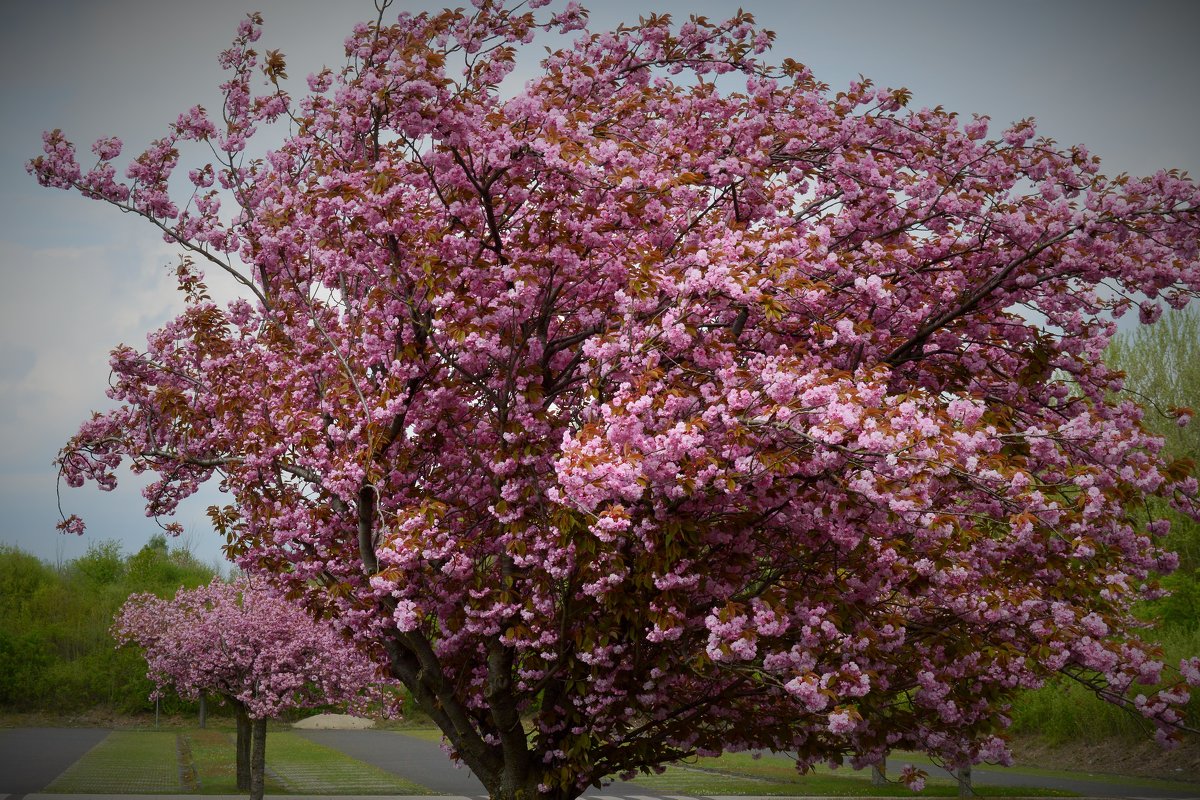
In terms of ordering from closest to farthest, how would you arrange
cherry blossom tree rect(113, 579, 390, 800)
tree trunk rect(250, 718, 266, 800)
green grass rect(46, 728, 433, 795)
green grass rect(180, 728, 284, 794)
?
tree trunk rect(250, 718, 266, 800)
cherry blossom tree rect(113, 579, 390, 800)
green grass rect(46, 728, 433, 795)
green grass rect(180, 728, 284, 794)

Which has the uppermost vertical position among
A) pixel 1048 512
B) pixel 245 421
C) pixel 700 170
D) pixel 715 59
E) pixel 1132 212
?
pixel 715 59

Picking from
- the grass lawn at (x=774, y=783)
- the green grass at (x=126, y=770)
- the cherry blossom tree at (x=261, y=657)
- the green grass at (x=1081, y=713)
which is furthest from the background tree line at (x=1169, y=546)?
the green grass at (x=126, y=770)

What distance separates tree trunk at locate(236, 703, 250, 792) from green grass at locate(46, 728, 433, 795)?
0.89 ft

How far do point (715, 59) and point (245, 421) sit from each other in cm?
598

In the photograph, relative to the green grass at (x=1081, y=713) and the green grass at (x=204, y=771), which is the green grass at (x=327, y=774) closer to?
the green grass at (x=204, y=771)

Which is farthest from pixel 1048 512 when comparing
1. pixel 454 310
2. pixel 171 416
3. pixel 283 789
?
pixel 283 789

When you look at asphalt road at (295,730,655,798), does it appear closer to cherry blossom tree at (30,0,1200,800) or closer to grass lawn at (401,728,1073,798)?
grass lawn at (401,728,1073,798)

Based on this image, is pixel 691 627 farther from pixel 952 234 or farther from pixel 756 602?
pixel 952 234

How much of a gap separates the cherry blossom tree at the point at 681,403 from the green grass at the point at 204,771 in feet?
53.3

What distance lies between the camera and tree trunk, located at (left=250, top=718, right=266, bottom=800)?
17953 mm

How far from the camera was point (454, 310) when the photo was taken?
7.28 meters

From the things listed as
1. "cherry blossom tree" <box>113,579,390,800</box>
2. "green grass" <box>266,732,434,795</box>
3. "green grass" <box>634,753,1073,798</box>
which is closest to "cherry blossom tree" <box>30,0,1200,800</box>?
"cherry blossom tree" <box>113,579,390,800</box>

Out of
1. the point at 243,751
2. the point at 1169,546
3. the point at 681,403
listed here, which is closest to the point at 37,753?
the point at 243,751

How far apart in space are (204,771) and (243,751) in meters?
5.01
